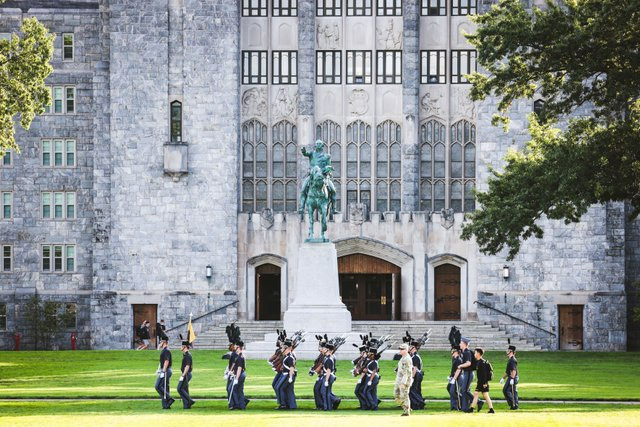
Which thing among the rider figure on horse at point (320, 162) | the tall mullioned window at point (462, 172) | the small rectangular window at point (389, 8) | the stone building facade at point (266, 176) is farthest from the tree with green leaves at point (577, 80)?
the small rectangular window at point (389, 8)

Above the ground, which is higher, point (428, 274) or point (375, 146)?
point (375, 146)

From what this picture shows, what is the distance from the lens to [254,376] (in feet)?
158

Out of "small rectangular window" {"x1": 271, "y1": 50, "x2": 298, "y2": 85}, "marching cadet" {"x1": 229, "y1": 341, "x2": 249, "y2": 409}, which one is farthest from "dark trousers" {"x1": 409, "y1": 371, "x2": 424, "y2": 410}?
"small rectangular window" {"x1": 271, "y1": 50, "x2": 298, "y2": 85}

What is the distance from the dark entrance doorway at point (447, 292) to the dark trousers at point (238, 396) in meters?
37.8

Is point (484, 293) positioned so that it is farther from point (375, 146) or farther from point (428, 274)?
point (375, 146)

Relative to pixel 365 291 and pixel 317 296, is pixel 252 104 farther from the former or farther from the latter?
pixel 317 296

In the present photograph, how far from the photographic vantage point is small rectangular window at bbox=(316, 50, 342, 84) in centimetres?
7544

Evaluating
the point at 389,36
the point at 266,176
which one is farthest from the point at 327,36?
the point at 266,176

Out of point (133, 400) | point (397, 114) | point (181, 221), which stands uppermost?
point (397, 114)

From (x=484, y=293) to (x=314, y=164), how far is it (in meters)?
18.9

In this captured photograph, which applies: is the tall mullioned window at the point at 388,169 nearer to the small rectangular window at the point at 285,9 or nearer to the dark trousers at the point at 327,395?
the small rectangular window at the point at 285,9

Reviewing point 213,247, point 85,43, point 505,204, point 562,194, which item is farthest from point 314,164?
point 85,43

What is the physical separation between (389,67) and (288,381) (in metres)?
40.5

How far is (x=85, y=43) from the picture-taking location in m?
75.7
